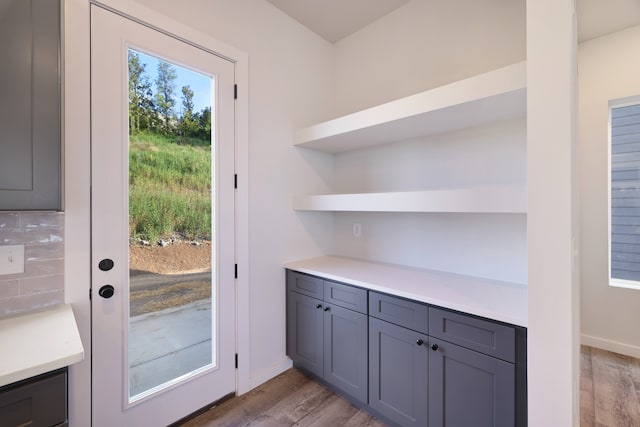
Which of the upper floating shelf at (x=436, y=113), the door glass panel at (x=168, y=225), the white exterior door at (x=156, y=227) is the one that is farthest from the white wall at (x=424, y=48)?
the door glass panel at (x=168, y=225)

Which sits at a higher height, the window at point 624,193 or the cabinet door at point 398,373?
the window at point 624,193

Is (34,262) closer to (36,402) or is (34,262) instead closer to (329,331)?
(36,402)

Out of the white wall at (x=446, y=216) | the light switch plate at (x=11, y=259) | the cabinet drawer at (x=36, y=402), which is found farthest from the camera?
the white wall at (x=446, y=216)

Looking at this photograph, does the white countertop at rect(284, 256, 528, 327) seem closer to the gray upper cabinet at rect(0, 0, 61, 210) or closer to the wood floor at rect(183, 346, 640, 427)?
the wood floor at rect(183, 346, 640, 427)

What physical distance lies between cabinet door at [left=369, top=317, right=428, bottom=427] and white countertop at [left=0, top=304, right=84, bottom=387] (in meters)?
1.45

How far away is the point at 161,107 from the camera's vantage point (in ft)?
5.55

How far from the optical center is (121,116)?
1509 millimetres

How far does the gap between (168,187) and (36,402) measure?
3.78ft

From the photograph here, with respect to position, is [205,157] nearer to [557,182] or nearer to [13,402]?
[13,402]

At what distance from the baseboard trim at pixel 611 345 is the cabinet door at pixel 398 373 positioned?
2.43m

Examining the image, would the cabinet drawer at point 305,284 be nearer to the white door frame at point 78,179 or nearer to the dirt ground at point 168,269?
the dirt ground at point 168,269

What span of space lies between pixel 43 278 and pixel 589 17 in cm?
425

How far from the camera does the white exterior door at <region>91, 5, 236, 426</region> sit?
4.76ft

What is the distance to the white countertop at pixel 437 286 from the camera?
133 cm
